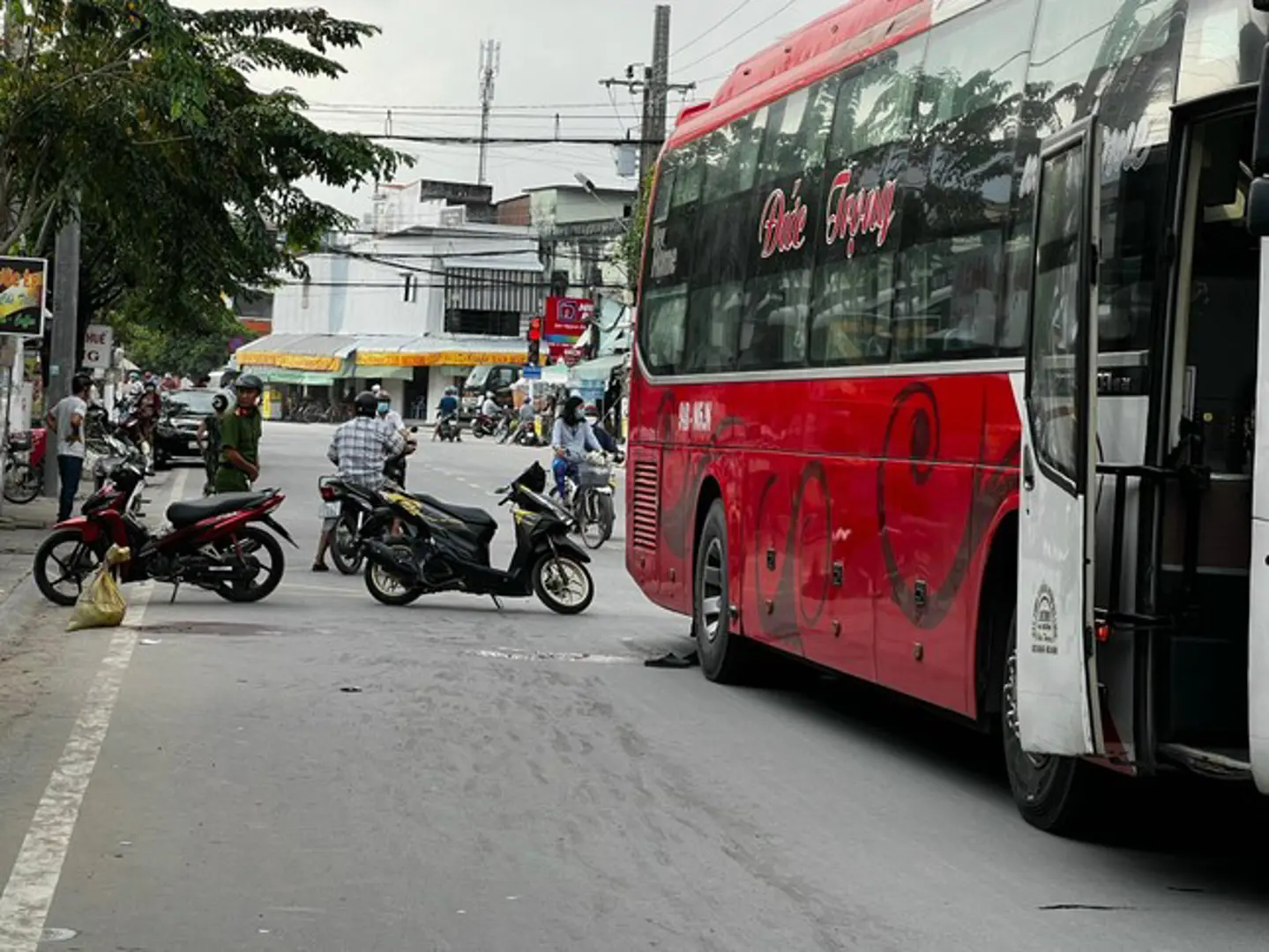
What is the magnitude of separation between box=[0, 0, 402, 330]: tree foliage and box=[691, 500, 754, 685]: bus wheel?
337 inches

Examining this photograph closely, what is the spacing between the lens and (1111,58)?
25.6 feet

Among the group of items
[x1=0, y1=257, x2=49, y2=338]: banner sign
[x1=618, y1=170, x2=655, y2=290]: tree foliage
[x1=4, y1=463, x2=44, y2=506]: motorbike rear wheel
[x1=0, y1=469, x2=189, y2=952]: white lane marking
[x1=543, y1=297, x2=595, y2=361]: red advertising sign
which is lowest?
[x1=0, y1=469, x2=189, y2=952]: white lane marking

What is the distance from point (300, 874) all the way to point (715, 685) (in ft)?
20.2

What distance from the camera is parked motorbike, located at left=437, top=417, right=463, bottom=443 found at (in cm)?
7038

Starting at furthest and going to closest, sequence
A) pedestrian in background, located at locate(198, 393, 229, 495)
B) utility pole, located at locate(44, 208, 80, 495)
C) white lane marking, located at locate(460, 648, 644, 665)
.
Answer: utility pole, located at locate(44, 208, 80, 495), pedestrian in background, located at locate(198, 393, 229, 495), white lane marking, located at locate(460, 648, 644, 665)

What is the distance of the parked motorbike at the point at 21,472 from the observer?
2873 cm

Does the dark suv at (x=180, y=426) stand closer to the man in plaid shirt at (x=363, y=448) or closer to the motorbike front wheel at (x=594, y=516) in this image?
the motorbike front wheel at (x=594, y=516)

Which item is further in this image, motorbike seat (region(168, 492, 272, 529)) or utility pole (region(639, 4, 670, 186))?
utility pole (region(639, 4, 670, 186))

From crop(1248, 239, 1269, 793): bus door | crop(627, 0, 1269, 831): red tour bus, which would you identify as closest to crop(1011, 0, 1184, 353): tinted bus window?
crop(627, 0, 1269, 831): red tour bus

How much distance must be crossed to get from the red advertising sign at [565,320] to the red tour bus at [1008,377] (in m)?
55.5

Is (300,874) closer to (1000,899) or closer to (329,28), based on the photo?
(1000,899)

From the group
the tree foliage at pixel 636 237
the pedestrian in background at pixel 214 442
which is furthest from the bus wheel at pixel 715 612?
the tree foliage at pixel 636 237

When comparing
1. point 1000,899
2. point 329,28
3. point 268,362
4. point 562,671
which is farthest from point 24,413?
point 268,362

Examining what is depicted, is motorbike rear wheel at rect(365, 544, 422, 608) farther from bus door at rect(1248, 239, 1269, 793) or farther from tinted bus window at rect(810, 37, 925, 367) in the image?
bus door at rect(1248, 239, 1269, 793)
